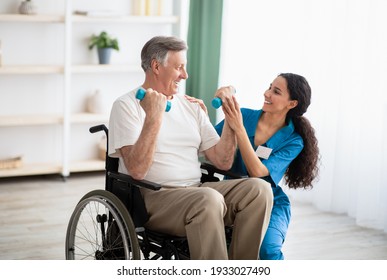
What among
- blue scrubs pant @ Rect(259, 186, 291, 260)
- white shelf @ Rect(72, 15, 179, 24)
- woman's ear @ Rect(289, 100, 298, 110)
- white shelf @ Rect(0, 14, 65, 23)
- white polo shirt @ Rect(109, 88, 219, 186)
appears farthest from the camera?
white shelf @ Rect(72, 15, 179, 24)

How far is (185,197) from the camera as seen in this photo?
279 centimetres

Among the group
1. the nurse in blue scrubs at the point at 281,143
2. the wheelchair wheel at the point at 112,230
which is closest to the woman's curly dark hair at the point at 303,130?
the nurse in blue scrubs at the point at 281,143

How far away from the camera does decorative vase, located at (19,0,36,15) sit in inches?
197

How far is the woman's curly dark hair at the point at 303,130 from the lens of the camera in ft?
10.6

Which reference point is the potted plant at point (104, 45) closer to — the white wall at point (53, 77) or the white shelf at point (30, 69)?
the white wall at point (53, 77)

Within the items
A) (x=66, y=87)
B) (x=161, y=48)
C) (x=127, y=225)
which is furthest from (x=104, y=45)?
(x=127, y=225)

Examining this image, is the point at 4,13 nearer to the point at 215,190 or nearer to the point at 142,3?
the point at 142,3

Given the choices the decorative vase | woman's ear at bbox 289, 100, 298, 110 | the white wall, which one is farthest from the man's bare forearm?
the white wall

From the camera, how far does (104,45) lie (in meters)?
5.31

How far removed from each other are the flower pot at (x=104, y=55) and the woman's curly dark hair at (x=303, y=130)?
7.60 feet

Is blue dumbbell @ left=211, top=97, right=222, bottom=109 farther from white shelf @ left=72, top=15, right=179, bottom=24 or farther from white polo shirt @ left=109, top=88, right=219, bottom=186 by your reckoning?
white shelf @ left=72, top=15, right=179, bottom=24

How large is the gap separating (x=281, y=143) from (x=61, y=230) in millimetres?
1493
